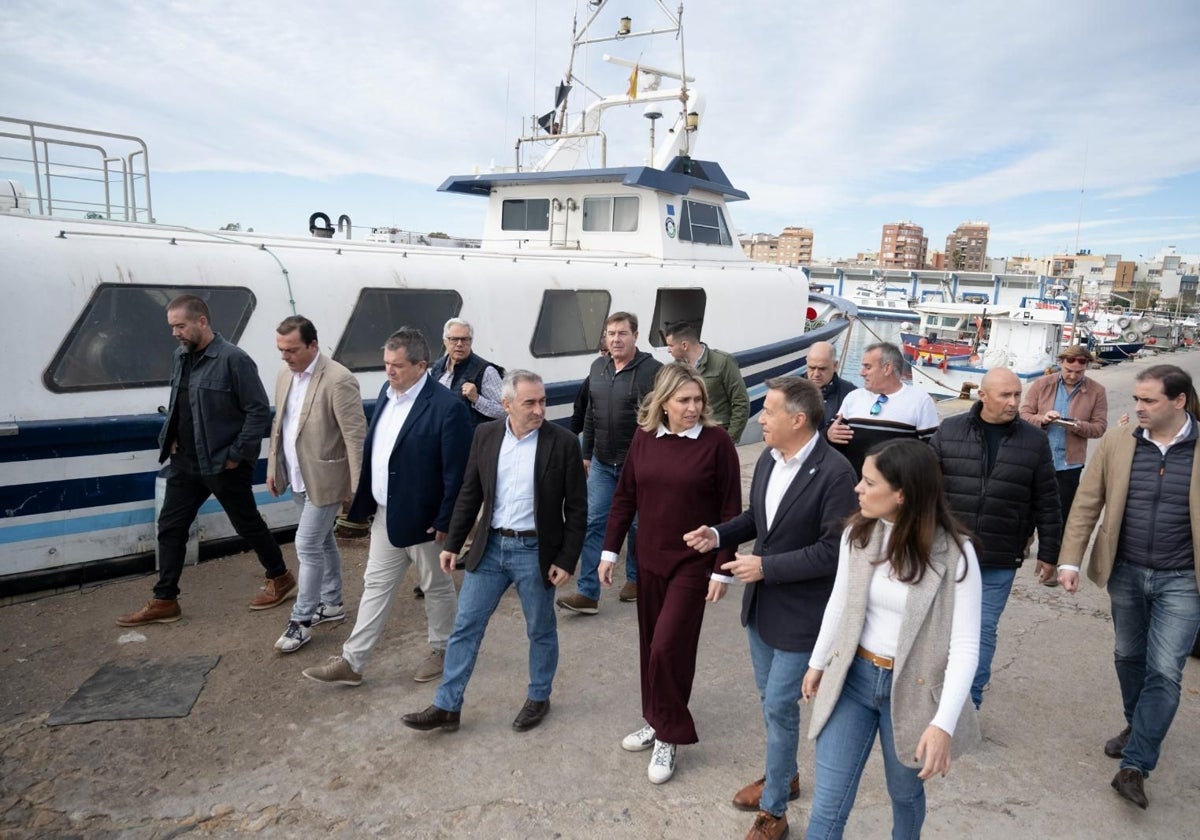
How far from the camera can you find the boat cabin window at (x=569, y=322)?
6914 mm

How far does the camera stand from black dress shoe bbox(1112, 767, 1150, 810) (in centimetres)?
317

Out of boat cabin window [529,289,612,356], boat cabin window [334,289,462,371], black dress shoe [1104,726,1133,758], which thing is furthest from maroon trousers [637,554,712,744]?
boat cabin window [529,289,612,356]

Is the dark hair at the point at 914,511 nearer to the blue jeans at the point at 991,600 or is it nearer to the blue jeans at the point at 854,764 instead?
the blue jeans at the point at 854,764

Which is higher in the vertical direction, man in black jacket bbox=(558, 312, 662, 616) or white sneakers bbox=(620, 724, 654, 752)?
man in black jacket bbox=(558, 312, 662, 616)

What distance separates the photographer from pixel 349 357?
5.86m

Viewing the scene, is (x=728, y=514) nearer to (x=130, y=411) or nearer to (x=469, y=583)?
(x=469, y=583)

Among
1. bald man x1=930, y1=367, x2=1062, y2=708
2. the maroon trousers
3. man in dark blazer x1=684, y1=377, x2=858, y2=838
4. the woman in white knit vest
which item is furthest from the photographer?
bald man x1=930, y1=367, x2=1062, y2=708

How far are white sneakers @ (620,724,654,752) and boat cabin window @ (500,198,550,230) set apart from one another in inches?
275

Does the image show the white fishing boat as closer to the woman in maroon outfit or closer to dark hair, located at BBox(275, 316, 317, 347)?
dark hair, located at BBox(275, 316, 317, 347)

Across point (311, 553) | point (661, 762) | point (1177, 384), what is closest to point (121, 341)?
point (311, 553)

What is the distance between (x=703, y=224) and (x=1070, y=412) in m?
5.38

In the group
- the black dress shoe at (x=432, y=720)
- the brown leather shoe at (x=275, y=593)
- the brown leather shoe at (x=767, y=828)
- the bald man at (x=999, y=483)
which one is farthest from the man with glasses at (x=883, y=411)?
the brown leather shoe at (x=275, y=593)

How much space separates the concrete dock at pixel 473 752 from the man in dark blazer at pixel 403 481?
1.51 ft

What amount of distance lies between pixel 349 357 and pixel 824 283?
60617 millimetres
